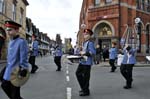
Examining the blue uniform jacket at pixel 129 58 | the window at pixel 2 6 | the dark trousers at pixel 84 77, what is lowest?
the dark trousers at pixel 84 77

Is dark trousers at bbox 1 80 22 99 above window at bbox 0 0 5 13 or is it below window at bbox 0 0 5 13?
below

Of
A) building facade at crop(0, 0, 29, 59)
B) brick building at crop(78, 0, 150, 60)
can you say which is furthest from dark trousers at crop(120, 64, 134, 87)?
brick building at crop(78, 0, 150, 60)

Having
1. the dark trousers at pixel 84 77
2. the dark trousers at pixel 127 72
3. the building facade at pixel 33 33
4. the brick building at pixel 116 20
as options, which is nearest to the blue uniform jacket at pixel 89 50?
the dark trousers at pixel 84 77

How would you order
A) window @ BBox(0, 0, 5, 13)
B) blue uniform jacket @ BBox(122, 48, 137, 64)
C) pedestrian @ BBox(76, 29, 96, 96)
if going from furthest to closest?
1. window @ BBox(0, 0, 5, 13)
2. blue uniform jacket @ BBox(122, 48, 137, 64)
3. pedestrian @ BBox(76, 29, 96, 96)

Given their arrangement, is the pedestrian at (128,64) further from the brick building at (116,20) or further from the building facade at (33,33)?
the brick building at (116,20)

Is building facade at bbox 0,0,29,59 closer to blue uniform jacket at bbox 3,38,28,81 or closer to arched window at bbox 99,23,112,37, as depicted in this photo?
arched window at bbox 99,23,112,37

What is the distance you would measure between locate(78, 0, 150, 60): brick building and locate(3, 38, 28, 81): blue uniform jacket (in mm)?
29716

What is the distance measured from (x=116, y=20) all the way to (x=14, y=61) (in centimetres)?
3060

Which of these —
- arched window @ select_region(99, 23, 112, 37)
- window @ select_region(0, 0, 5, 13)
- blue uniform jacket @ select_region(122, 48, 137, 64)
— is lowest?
blue uniform jacket @ select_region(122, 48, 137, 64)

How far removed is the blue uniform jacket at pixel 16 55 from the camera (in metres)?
6.14

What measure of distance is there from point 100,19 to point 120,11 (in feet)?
8.33

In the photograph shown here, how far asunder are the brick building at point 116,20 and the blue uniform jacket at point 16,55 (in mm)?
29716

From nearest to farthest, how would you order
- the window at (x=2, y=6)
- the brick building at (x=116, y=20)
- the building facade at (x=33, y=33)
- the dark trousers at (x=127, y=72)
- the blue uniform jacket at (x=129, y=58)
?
1. the dark trousers at (x=127, y=72)
2. the blue uniform jacket at (x=129, y=58)
3. the window at (x=2, y=6)
4. the brick building at (x=116, y=20)
5. the building facade at (x=33, y=33)

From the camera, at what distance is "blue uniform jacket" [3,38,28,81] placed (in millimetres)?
6137
